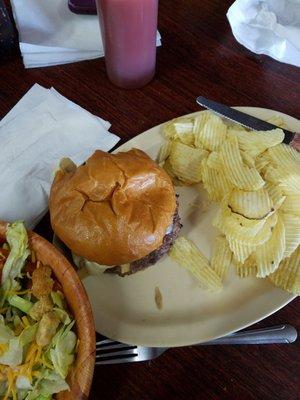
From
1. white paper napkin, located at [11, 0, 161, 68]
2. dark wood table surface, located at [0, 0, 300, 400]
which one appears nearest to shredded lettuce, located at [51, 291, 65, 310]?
dark wood table surface, located at [0, 0, 300, 400]

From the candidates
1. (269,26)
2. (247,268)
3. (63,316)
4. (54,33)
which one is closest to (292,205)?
(247,268)

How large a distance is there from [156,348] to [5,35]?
88 cm

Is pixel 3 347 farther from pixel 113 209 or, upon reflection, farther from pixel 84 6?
pixel 84 6

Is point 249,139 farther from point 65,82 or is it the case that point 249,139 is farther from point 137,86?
point 65,82

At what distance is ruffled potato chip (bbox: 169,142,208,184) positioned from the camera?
3.23ft

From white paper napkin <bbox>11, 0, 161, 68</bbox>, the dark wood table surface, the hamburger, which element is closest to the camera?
the hamburger

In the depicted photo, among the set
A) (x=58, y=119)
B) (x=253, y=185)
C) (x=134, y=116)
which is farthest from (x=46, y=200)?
(x=253, y=185)

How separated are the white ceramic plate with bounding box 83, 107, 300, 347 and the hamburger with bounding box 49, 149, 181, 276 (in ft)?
0.17

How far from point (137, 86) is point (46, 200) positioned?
15.4 inches

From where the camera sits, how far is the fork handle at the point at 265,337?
82cm

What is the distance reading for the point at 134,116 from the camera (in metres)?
1.13

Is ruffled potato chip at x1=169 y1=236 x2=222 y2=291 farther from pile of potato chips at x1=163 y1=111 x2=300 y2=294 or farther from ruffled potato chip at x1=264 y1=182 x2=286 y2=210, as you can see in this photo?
ruffled potato chip at x1=264 y1=182 x2=286 y2=210

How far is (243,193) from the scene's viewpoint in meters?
0.87

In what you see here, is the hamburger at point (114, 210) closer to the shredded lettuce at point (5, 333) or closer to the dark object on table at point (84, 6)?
the shredded lettuce at point (5, 333)
